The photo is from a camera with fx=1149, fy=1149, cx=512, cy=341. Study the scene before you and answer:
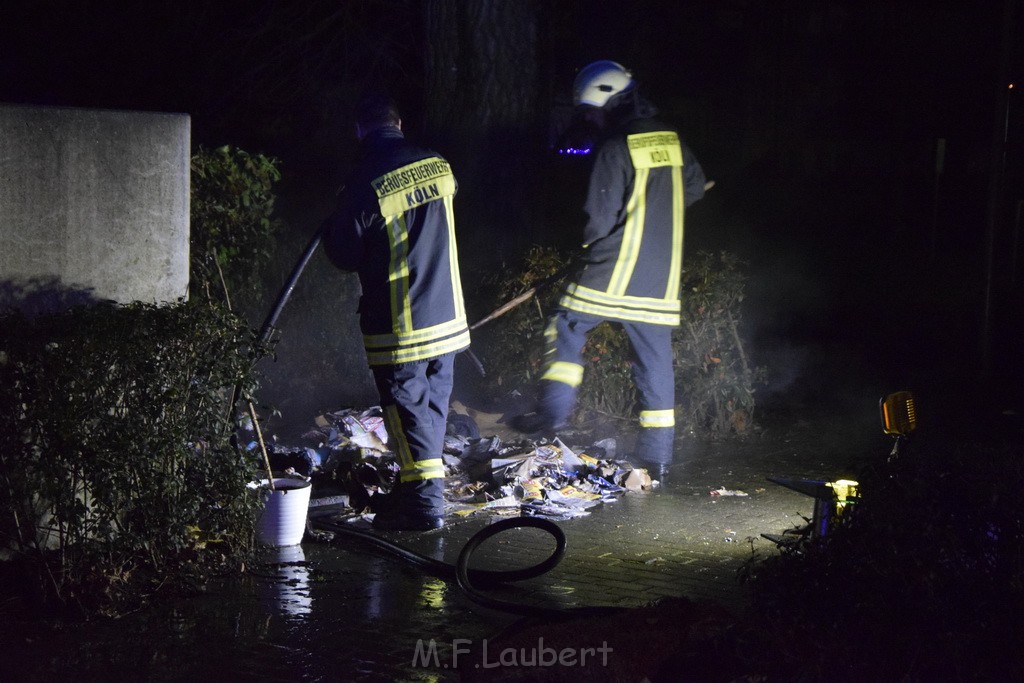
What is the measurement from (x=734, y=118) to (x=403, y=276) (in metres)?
16.6

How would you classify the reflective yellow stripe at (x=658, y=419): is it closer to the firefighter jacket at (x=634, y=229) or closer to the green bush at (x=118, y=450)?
the firefighter jacket at (x=634, y=229)

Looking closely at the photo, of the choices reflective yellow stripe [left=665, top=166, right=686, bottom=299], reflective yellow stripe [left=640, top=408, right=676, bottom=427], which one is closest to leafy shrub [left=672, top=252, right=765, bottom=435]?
reflective yellow stripe [left=665, top=166, right=686, bottom=299]

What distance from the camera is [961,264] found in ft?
69.5

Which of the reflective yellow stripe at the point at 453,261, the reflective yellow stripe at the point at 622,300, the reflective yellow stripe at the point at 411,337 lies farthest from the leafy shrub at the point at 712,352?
the reflective yellow stripe at the point at 411,337

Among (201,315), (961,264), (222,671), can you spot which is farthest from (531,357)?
(961,264)

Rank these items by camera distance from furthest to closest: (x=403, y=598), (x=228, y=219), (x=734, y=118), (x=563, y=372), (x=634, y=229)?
(x=734, y=118) → (x=563, y=372) → (x=634, y=229) → (x=228, y=219) → (x=403, y=598)

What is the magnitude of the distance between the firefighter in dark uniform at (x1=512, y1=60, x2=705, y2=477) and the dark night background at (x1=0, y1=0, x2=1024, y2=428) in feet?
5.03

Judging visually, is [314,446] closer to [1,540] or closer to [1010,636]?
[1,540]

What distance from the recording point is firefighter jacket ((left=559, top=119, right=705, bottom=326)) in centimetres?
709

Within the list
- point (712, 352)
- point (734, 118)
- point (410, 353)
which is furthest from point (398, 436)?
point (734, 118)

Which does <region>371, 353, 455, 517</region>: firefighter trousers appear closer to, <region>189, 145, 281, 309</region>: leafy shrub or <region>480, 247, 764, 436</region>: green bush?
<region>189, 145, 281, 309</region>: leafy shrub

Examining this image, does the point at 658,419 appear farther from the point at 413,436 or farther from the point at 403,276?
the point at 403,276

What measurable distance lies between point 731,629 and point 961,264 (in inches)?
775

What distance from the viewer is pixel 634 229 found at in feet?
23.4
